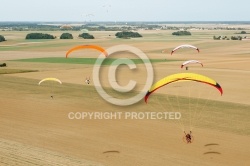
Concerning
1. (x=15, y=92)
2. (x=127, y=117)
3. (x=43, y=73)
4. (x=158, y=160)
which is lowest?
(x=158, y=160)

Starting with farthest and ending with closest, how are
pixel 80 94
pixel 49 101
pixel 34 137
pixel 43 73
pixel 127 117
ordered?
pixel 43 73, pixel 80 94, pixel 49 101, pixel 127 117, pixel 34 137

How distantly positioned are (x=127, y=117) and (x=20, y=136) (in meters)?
7.65

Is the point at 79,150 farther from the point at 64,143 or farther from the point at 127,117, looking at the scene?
the point at 127,117

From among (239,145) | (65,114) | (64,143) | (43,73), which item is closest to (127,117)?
(65,114)

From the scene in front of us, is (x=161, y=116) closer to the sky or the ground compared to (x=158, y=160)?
closer to the sky

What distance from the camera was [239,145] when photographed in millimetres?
20922

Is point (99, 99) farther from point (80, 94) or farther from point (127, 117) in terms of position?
point (127, 117)

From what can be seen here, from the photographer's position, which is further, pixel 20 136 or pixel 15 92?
pixel 15 92

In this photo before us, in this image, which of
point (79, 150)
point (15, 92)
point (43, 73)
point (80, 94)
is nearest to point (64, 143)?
point (79, 150)

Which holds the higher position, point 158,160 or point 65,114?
point 65,114

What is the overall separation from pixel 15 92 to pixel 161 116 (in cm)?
1645

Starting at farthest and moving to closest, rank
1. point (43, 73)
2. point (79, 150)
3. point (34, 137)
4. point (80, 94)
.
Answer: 1. point (43, 73)
2. point (80, 94)
3. point (34, 137)
4. point (79, 150)

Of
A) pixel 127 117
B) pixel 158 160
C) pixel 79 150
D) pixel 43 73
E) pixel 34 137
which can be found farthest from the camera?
pixel 43 73

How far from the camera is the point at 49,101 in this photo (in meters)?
34.1
